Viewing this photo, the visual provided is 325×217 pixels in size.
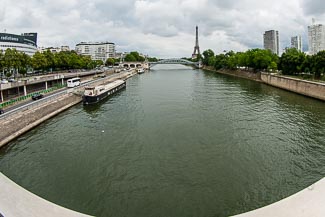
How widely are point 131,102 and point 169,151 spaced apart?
23540 millimetres

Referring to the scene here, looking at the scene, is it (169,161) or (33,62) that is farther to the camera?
(33,62)

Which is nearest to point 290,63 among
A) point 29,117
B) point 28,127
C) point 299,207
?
point 29,117

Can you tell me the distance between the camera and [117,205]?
12.7 m

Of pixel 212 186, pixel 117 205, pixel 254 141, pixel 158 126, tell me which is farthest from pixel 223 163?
pixel 158 126

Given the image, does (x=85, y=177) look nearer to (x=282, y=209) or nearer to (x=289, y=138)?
(x=282, y=209)

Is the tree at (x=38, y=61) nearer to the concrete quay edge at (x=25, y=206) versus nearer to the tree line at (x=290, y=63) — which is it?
the concrete quay edge at (x=25, y=206)

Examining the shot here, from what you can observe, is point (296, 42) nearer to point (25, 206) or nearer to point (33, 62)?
point (33, 62)

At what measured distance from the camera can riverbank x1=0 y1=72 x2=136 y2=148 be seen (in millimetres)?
22406

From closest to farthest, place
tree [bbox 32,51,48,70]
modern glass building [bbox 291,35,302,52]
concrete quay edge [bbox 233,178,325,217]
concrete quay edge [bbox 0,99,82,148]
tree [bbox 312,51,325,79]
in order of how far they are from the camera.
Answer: concrete quay edge [bbox 233,178,325,217]
concrete quay edge [bbox 0,99,82,148]
tree [bbox 312,51,325,79]
tree [bbox 32,51,48,70]
modern glass building [bbox 291,35,302,52]

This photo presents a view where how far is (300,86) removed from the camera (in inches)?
1825

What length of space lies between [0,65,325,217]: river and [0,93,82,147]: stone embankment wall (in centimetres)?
75

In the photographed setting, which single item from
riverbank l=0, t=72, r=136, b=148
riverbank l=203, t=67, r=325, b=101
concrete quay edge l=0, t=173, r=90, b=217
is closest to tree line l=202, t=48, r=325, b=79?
riverbank l=203, t=67, r=325, b=101

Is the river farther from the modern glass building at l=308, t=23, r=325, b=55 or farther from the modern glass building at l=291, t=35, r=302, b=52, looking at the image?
→ the modern glass building at l=291, t=35, r=302, b=52

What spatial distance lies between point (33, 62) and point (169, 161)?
49.6m
